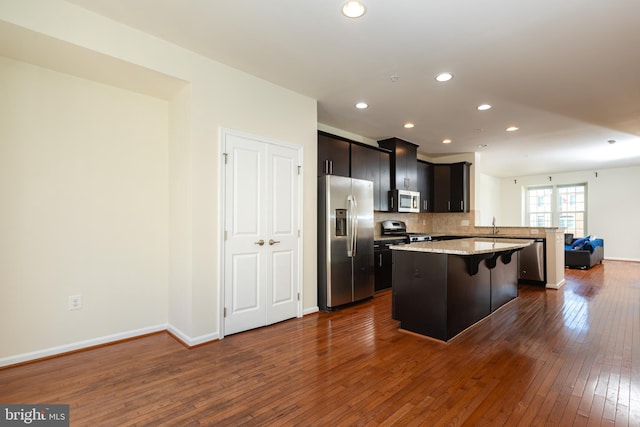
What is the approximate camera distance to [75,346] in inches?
112

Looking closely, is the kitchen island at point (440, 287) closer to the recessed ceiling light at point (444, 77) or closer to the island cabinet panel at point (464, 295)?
the island cabinet panel at point (464, 295)

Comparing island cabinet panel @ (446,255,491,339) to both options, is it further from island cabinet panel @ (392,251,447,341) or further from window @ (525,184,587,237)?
window @ (525,184,587,237)

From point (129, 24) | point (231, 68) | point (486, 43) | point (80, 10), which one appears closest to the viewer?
point (80, 10)

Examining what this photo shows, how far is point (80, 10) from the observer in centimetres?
238

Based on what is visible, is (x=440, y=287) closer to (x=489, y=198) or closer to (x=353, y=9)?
(x=353, y=9)

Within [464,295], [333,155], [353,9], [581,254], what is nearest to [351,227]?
[333,155]

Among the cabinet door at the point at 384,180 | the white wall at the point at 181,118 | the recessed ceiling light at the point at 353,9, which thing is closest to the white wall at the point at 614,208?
the cabinet door at the point at 384,180

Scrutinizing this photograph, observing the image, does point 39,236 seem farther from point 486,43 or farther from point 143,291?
point 486,43

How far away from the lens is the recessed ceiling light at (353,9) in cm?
225

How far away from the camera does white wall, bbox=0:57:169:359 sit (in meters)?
2.58

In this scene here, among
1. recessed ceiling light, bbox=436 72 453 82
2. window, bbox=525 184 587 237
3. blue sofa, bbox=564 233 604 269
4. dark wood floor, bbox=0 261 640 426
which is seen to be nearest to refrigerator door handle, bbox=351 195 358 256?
dark wood floor, bbox=0 261 640 426

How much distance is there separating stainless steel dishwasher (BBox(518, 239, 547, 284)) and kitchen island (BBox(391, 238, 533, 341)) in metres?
2.32

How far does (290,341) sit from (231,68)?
2864 millimetres

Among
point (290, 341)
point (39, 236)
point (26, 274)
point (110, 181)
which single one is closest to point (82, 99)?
point (110, 181)
